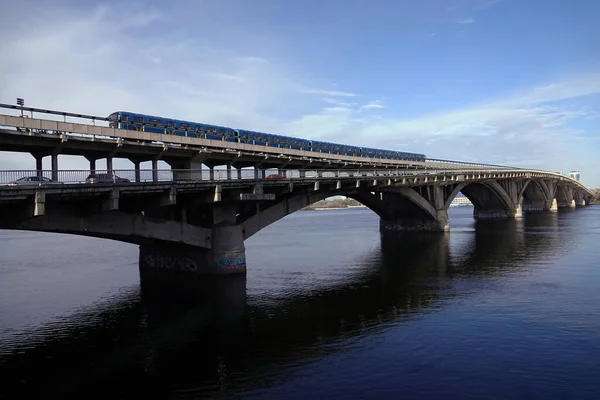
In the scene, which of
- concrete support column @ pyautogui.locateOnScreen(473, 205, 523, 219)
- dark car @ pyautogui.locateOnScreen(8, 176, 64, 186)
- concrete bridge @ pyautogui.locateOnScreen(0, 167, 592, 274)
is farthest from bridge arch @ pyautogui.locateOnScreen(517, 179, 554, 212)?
dark car @ pyautogui.locateOnScreen(8, 176, 64, 186)

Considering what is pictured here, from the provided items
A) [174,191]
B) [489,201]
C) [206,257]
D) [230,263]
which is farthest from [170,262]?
[489,201]

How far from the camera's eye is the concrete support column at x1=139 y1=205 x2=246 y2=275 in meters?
45.2

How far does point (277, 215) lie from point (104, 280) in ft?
61.3

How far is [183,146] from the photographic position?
43.4 metres

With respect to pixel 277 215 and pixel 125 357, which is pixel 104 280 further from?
pixel 125 357

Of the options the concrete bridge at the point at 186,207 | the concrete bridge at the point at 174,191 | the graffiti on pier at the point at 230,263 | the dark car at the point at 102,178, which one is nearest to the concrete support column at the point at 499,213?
the concrete bridge at the point at 186,207

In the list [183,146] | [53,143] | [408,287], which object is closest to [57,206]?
[53,143]

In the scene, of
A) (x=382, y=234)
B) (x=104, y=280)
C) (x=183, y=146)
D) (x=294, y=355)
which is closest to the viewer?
(x=294, y=355)

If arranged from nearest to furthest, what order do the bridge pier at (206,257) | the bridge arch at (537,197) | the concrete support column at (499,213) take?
the bridge pier at (206,257)
the concrete support column at (499,213)
the bridge arch at (537,197)

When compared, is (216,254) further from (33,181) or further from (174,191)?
(33,181)

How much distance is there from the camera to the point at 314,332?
90.8 ft

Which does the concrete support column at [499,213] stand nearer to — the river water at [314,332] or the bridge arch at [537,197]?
the bridge arch at [537,197]

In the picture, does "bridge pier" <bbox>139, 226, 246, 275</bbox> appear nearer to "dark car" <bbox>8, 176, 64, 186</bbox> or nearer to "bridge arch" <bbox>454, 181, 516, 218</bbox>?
"dark car" <bbox>8, 176, 64, 186</bbox>

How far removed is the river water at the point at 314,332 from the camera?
20016mm
